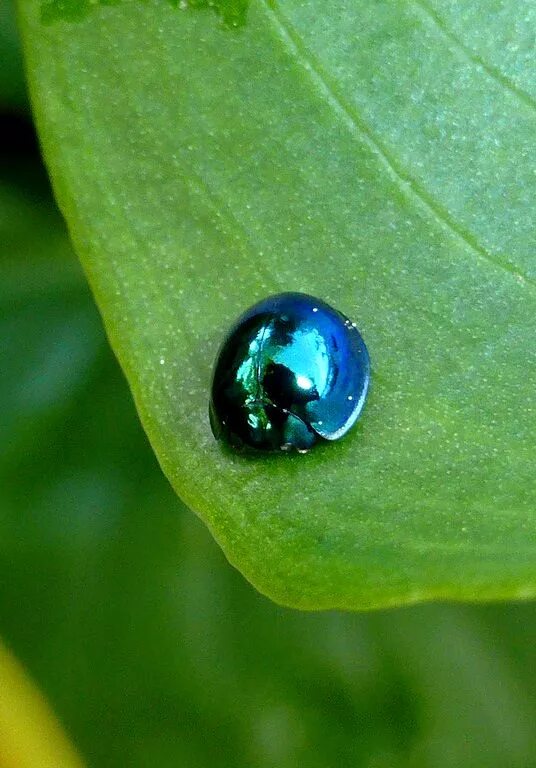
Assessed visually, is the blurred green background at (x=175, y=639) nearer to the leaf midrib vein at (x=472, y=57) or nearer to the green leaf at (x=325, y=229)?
the green leaf at (x=325, y=229)

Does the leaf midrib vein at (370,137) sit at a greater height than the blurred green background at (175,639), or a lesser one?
greater

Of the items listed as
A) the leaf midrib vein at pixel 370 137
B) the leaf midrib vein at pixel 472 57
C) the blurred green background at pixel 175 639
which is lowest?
the blurred green background at pixel 175 639

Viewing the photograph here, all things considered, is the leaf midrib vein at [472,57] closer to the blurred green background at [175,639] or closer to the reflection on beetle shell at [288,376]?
the reflection on beetle shell at [288,376]

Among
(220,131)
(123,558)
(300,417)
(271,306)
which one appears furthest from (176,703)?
(220,131)

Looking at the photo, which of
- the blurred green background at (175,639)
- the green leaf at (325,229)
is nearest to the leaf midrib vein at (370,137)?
the green leaf at (325,229)

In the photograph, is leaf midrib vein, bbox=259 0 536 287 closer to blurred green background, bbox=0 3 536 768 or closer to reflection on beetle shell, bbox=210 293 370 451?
reflection on beetle shell, bbox=210 293 370 451

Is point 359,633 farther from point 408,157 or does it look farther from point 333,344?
point 408,157

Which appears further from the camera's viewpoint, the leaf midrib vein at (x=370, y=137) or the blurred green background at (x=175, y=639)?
the blurred green background at (x=175, y=639)
